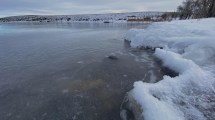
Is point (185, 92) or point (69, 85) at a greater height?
point (185, 92)

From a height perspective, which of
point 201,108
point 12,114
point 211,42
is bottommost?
point 12,114

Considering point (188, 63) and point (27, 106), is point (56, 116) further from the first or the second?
point (188, 63)

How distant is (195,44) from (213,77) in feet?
12.2

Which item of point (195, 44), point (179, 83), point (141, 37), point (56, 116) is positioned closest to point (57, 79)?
point (56, 116)

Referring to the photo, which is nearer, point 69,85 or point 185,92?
point 185,92

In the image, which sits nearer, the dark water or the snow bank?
the snow bank

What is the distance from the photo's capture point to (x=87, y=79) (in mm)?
8250

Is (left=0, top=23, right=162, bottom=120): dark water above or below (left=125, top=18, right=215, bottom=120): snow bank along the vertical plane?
below

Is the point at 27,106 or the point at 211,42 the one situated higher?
the point at 211,42

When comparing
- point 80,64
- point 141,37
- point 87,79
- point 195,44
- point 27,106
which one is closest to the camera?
point 27,106

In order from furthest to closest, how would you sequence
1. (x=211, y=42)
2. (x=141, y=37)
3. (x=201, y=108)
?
(x=141, y=37), (x=211, y=42), (x=201, y=108)

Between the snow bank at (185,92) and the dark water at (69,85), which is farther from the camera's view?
the dark water at (69,85)

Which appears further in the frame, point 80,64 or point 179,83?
point 80,64

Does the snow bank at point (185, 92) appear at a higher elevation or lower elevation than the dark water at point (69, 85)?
higher
